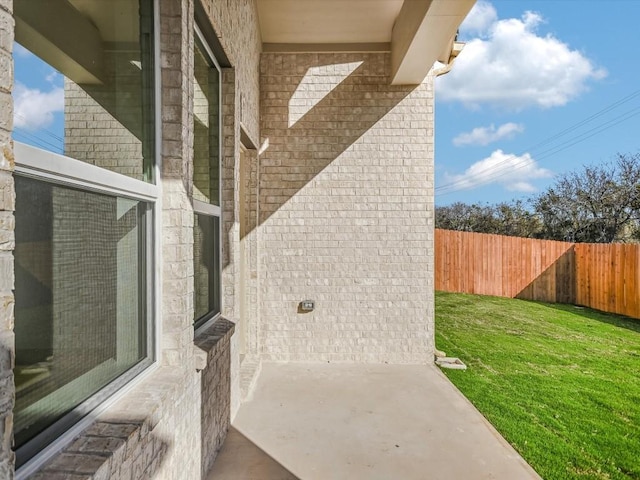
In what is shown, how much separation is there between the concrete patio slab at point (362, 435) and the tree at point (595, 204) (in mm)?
12842

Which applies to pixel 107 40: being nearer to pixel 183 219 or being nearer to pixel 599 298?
pixel 183 219

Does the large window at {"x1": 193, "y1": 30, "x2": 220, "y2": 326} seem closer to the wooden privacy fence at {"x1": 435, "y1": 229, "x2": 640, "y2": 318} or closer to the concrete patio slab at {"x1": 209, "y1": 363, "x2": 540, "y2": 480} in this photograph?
the concrete patio slab at {"x1": 209, "y1": 363, "x2": 540, "y2": 480}

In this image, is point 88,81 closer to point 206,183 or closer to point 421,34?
point 206,183

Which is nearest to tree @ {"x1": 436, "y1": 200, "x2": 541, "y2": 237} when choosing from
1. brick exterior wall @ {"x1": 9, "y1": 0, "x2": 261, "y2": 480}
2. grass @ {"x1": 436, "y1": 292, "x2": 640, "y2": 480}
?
grass @ {"x1": 436, "y1": 292, "x2": 640, "y2": 480}

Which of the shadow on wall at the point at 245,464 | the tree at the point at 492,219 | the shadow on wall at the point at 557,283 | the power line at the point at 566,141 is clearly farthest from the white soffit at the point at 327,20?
the tree at the point at 492,219

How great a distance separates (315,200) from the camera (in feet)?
16.9

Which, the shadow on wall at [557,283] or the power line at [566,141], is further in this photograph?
the power line at [566,141]

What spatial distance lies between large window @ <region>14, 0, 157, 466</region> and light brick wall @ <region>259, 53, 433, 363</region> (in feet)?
10.8

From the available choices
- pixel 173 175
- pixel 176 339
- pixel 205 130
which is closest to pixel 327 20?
pixel 205 130

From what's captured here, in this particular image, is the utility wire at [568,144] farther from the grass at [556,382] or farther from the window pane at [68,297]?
the window pane at [68,297]

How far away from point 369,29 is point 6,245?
4.96m

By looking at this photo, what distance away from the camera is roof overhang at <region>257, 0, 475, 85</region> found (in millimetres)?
3674

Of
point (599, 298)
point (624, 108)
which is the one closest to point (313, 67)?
point (599, 298)

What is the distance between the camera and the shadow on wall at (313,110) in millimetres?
5109
